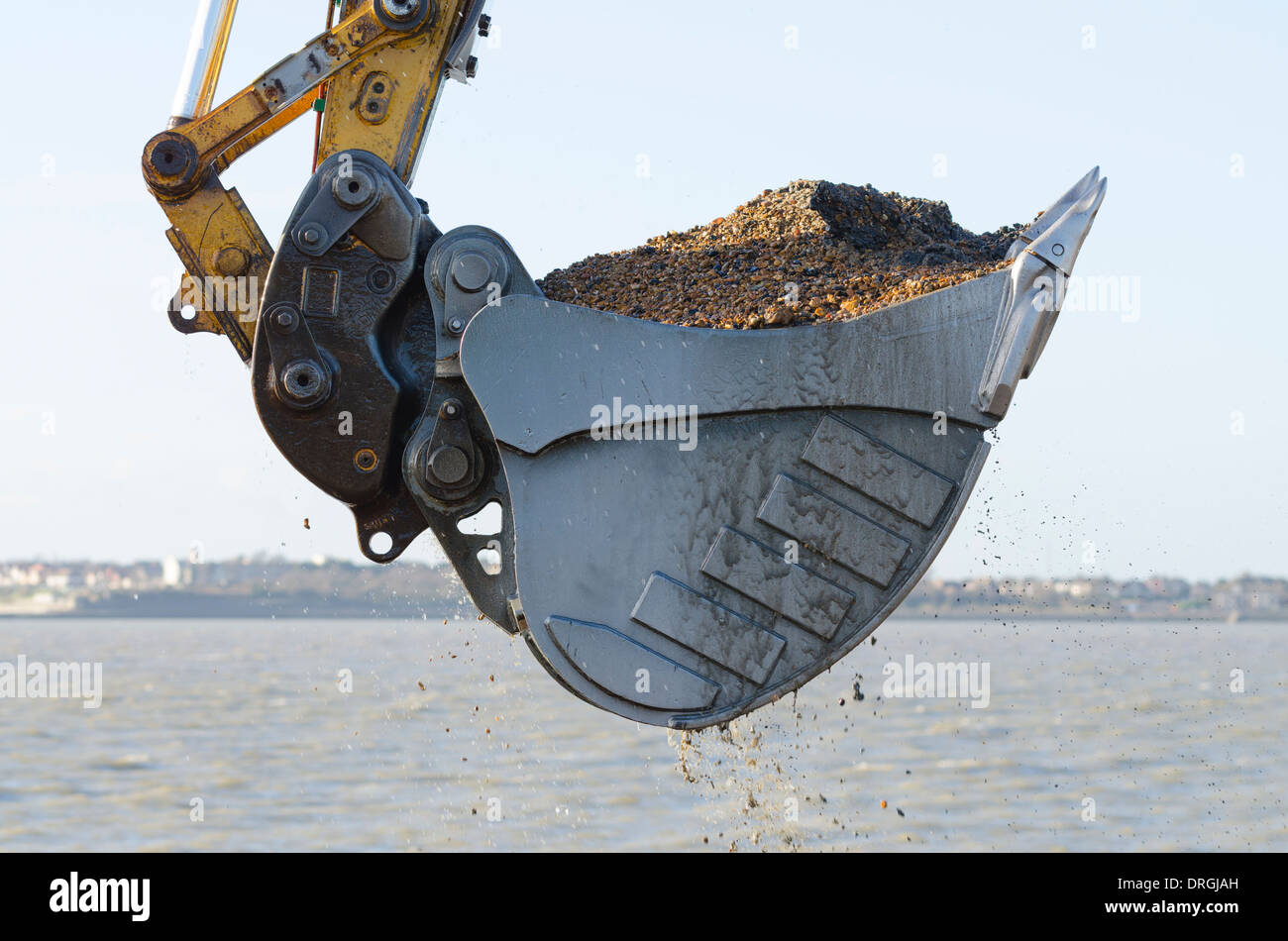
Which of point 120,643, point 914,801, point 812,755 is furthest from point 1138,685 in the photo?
point 120,643

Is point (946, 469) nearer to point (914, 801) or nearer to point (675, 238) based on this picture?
point (675, 238)

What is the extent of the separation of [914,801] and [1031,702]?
60.5 ft

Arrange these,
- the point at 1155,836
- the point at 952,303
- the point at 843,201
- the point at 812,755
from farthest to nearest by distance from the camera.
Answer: the point at 812,755 → the point at 1155,836 → the point at 843,201 → the point at 952,303

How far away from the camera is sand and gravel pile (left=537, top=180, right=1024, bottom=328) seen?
512 cm

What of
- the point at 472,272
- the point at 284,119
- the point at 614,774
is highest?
the point at 284,119

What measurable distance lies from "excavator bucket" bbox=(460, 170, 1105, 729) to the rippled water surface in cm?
54

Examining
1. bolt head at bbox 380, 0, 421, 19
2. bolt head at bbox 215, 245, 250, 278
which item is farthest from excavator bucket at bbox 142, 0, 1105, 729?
bolt head at bbox 380, 0, 421, 19

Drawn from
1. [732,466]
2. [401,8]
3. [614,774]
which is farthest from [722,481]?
[614,774]

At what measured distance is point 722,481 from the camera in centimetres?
499

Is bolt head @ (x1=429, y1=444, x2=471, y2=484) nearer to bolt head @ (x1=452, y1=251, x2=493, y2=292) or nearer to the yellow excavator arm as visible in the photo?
bolt head @ (x1=452, y1=251, x2=493, y2=292)

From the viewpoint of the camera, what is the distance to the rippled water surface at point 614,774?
681 inches

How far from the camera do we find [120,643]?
93.2m

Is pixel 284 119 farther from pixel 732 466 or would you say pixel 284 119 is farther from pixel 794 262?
pixel 732 466

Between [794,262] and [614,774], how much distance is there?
17353mm
